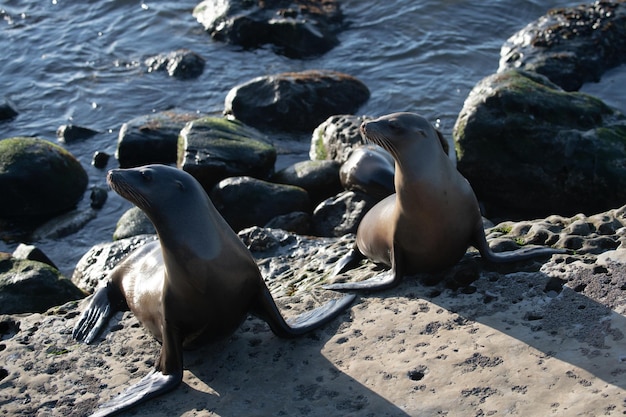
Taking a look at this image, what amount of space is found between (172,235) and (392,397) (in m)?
1.74

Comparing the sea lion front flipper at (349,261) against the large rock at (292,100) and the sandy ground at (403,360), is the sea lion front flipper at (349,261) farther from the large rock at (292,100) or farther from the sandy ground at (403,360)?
the large rock at (292,100)

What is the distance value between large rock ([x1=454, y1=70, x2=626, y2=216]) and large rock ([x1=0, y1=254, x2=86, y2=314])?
16.8ft

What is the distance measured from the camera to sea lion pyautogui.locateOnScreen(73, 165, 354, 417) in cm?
545

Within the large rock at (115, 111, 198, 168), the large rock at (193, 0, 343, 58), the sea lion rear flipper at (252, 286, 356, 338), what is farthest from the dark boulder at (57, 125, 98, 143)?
the sea lion rear flipper at (252, 286, 356, 338)

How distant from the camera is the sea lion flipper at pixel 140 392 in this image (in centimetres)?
516

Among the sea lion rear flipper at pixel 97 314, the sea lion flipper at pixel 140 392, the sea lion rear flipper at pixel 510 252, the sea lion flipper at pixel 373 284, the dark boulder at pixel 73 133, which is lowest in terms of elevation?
the dark boulder at pixel 73 133

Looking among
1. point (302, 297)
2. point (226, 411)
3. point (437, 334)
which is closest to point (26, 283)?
point (302, 297)

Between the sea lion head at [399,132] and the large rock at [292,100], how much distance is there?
26.3 feet

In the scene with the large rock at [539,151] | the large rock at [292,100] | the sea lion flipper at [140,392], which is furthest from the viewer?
the large rock at [292,100]

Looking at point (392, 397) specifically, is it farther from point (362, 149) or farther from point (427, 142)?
point (362, 149)

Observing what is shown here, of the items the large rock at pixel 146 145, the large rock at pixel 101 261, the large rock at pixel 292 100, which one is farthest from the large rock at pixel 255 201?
the large rock at pixel 292 100

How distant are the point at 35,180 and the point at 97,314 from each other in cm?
613

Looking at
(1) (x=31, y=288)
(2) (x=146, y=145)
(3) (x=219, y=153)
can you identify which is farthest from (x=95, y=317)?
(2) (x=146, y=145)

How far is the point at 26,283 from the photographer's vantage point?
777 cm
